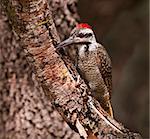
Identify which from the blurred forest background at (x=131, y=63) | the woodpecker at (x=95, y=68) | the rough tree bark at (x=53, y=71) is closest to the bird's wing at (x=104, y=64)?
the woodpecker at (x=95, y=68)

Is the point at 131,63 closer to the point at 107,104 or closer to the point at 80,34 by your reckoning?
the point at 107,104

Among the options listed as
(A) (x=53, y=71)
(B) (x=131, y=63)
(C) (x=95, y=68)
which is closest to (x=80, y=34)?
(C) (x=95, y=68)

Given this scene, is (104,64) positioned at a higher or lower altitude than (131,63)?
higher

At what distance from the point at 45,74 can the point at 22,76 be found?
1.32 m

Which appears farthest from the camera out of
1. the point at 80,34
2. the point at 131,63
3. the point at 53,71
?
the point at 131,63

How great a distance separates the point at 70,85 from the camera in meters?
2.99

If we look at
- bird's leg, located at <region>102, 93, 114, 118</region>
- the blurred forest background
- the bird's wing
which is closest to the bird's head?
the bird's wing

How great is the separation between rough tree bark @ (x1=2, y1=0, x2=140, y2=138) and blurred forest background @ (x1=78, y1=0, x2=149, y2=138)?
4.33m

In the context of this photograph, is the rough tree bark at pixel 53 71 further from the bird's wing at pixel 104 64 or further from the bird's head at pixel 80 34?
the bird's wing at pixel 104 64

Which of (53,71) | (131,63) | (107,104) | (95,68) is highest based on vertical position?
(53,71)

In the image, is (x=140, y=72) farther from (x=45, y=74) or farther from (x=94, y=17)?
(x=45, y=74)

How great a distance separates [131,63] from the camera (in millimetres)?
8500

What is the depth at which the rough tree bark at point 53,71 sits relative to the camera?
279 centimetres

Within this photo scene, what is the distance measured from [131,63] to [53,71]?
5.64 m
